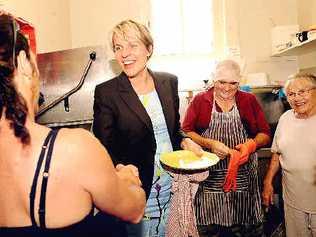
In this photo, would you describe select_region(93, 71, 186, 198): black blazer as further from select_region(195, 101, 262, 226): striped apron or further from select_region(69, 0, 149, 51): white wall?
select_region(69, 0, 149, 51): white wall

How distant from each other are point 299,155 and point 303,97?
36 cm

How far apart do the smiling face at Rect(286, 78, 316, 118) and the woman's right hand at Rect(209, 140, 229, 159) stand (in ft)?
1.75

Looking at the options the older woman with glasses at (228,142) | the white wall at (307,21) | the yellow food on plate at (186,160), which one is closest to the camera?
the yellow food on plate at (186,160)

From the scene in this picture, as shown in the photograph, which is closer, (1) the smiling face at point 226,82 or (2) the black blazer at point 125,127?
(2) the black blazer at point 125,127

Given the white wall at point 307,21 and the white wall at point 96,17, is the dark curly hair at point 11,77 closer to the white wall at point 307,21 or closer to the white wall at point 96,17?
the white wall at point 96,17

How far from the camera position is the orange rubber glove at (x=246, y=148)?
6.79ft

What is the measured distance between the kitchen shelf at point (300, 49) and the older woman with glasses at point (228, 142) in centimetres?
68

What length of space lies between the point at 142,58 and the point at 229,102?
83 centimetres

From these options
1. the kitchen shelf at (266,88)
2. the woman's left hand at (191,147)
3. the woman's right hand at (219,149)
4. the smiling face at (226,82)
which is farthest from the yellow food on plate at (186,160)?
the kitchen shelf at (266,88)

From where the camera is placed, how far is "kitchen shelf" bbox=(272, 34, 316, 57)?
2.54 meters

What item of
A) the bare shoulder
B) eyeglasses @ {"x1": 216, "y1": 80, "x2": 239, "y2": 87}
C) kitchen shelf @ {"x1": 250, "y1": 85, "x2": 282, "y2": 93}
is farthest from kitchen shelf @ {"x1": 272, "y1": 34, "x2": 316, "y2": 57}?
the bare shoulder

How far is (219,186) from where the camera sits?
2.18 metres

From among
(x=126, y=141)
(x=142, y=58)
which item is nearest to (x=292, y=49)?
(x=142, y=58)

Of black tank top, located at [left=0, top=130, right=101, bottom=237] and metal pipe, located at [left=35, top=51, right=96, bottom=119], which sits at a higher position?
metal pipe, located at [left=35, top=51, right=96, bottom=119]
